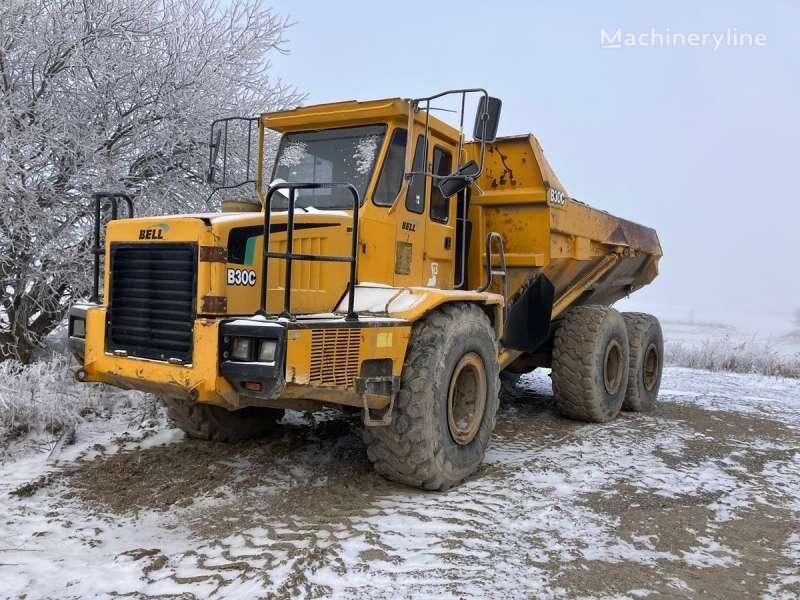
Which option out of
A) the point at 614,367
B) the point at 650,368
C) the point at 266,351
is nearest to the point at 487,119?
the point at 266,351

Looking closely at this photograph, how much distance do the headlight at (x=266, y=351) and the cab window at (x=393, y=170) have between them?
159 cm

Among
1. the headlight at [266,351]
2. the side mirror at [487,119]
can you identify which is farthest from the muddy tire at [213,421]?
the side mirror at [487,119]

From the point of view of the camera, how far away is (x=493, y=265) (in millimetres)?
6445

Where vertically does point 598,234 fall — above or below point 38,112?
below

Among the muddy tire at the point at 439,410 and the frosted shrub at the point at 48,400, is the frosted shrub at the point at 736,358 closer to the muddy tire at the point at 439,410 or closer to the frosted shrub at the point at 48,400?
the muddy tire at the point at 439,410

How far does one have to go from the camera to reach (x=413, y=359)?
469cm

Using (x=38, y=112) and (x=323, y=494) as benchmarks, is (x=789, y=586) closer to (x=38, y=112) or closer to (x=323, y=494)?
(x=323, y=494)

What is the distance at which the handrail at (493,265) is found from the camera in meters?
6.11

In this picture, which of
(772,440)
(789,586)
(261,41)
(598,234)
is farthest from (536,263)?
(261,41)

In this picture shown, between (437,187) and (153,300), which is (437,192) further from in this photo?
(153,300)

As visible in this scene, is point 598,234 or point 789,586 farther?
point 598,234

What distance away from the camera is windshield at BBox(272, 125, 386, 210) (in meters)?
5.13

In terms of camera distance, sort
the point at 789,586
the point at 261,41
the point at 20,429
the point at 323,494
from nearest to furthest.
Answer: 1. the point at 789,586
2. the point at 323,494
3. the point at 20,429
4. the point at 261,41

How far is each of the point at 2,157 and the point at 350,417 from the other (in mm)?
4370
